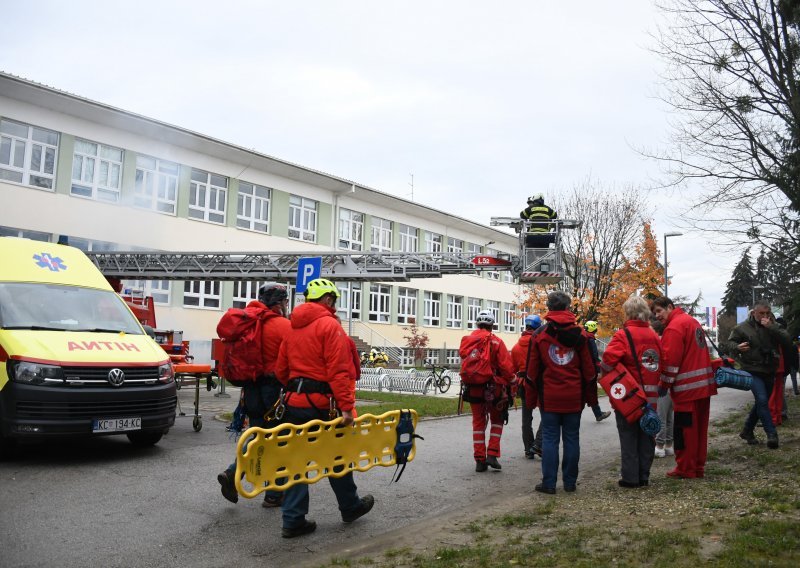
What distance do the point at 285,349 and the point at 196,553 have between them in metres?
1.69

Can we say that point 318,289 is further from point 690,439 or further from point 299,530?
point 690,439

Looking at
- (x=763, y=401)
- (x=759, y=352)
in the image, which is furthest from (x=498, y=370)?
(x=759, y=352)

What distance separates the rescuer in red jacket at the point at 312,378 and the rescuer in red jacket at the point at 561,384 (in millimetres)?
2273

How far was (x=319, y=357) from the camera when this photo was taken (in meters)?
5.57

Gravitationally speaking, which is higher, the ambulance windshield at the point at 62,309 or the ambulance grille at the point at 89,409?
the ambulance windshield at the point at 62,309

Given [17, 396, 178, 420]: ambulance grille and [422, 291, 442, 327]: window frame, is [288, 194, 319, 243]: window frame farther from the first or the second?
[17, 396, 178, 420]: ambulance grille

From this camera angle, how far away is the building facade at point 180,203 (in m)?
24.7

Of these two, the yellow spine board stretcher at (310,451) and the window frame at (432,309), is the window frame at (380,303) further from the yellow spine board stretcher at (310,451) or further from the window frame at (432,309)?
the yellow spine board stretcher at (310,451)

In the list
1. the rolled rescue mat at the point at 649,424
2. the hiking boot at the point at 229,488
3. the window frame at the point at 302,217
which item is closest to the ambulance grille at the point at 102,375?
the hiking boot at the point at 229,488

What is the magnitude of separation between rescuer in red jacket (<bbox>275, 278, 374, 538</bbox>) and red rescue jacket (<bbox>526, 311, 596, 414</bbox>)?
2263 mm

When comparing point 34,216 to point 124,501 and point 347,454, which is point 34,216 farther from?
point 347,454

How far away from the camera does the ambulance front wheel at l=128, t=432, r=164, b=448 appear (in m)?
9.11

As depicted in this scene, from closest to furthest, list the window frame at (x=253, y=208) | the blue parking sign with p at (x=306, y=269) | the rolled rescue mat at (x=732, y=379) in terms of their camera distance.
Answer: the rolled rescue mat at (x=732, y=379) < the blue parking sign with p at (x=306, y=269) < the window frame at (x=253, y=208)

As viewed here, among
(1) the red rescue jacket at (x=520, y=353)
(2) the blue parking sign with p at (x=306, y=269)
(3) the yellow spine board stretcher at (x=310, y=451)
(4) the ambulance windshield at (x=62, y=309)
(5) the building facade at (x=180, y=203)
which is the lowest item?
(3) the yellow spine board stretcher at (x=310, y=451)
